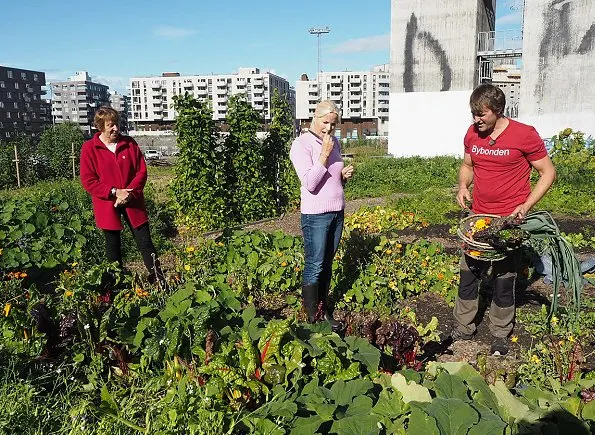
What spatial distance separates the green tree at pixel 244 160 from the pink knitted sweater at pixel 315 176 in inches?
197

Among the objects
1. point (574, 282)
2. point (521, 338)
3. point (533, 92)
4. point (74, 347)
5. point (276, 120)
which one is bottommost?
point (521, 338)

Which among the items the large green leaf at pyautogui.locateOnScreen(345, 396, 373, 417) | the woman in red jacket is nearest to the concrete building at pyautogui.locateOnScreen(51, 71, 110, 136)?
the woman in red jacket

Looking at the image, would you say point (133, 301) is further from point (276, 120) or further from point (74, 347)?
point (276, 120)

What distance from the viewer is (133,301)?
3.04 meters

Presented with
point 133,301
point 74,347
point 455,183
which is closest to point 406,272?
point 133,301

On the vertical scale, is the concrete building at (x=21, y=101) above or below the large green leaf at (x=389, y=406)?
above

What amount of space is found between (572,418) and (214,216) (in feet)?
21.7

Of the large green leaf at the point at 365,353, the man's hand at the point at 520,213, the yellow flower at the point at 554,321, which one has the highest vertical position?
the man's hand at the point at 520,213

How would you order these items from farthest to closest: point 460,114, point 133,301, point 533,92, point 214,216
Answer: point 460,114
point 533,92
point 214,216
point 133,301

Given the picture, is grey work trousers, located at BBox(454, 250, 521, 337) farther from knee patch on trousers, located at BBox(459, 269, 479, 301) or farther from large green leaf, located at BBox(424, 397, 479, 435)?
Result: large green leaf, located at BBox(424, 397, 479, 435)

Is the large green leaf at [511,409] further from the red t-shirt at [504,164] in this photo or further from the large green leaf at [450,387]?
the red t-shirt at [504,164]

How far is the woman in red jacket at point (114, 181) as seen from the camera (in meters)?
4.16

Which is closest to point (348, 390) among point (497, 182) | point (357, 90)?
point (497, 182)

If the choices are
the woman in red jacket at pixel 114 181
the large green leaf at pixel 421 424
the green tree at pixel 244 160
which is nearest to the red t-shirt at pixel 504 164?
the large green leaf at pixel 421 424
